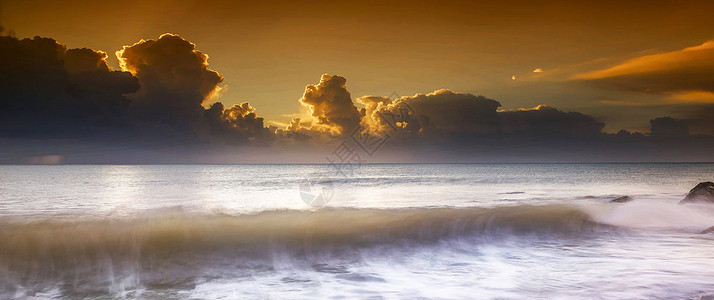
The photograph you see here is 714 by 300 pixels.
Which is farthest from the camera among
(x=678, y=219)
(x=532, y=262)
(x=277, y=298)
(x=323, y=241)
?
(x=678, y=219)

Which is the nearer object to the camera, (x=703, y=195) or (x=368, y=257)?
(x=368, y=257)

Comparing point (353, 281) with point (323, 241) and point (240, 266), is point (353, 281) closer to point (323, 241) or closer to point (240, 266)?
point (240, 266)

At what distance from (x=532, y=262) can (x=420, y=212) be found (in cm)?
1663

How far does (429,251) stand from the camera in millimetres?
15250

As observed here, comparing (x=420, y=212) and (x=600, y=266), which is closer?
(x=600, y=266)

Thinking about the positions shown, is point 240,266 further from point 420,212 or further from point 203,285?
point 420,212

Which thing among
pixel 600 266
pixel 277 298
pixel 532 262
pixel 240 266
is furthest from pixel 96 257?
pixel 600 266

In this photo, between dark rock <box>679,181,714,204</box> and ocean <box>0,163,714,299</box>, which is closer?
ocean <box>0,163,714,299</box>

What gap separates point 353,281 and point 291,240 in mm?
7551

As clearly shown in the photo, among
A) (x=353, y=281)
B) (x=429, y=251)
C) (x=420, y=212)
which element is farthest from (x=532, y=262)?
(x=420, y=212)

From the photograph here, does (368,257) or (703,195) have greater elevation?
(703,195)

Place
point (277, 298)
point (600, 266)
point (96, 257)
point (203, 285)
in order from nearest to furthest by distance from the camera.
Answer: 1. point (277, 298)
2. point (203, 285)
3. point (600, 266)
4. point (96, 257)

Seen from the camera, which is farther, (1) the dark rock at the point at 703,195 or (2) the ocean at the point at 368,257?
(1) the dark rock at the point at 703,195

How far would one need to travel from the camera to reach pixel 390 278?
11070 mm
